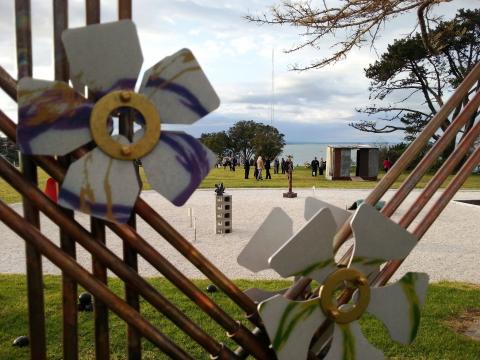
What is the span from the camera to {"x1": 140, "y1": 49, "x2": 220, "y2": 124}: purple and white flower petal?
1.29 metres

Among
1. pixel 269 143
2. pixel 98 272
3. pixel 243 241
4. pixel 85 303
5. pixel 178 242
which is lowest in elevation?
pixel 243 241

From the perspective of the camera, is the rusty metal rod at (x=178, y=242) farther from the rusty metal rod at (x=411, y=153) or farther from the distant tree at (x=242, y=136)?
the distant tree at (x=242, y=136)

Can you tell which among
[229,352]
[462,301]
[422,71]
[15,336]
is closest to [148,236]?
[15,336]

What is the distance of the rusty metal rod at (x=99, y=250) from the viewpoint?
4.30 feet

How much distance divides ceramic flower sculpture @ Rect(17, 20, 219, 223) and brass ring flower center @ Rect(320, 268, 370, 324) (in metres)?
0.57

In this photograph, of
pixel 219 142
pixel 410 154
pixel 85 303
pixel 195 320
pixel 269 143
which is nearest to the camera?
pixel 410 154

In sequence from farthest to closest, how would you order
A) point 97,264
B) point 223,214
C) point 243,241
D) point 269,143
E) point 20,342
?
point 269,143
point 223,214
point 243,241
point 20,342
point 97,264

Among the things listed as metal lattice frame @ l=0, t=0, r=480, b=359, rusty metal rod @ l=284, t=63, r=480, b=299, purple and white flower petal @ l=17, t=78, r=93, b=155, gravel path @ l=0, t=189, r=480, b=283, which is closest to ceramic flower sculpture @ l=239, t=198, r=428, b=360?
metal lattice frame @ l=0, t=0, r=480, b=359

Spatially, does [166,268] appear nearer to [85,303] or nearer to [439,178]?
[439,178]

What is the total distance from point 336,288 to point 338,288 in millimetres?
30

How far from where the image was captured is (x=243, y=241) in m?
8.38

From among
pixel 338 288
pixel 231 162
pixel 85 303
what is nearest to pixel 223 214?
pixel 85 303

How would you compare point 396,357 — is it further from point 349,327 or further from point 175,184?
point 175,184

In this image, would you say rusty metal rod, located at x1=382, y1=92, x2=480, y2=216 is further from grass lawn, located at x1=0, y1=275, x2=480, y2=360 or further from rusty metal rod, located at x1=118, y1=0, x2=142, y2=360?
grass lawn, located at x1=0, y1=275, x2=480, y2=360
